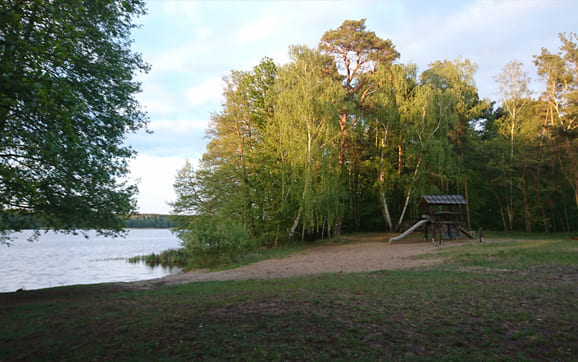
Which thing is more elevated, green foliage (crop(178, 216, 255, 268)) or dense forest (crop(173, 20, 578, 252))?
dense forest (crop(173, 20, 578, 252))

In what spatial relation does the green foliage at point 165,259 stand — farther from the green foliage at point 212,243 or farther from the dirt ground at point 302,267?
the dirt ground at point 302,267

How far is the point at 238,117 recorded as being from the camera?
29344 millimetres

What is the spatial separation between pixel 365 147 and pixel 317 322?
3033 cm

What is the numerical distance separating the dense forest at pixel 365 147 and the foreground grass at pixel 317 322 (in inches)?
503

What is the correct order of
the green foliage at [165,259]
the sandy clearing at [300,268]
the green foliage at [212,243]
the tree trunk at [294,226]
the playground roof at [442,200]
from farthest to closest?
1. the green foliage at [165,259]
2. the tree trunk at [294,226]
3. the playground roof at [442,200]
4. the green foliage at [212,243]
5. the sandy clearing at [300,268]

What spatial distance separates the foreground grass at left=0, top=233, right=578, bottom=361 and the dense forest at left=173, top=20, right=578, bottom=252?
12.8 meters

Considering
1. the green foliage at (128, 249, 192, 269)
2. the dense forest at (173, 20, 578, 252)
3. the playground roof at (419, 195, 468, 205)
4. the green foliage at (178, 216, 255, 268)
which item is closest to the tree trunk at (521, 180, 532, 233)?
the dense forest at (173, 20, 578, 252)

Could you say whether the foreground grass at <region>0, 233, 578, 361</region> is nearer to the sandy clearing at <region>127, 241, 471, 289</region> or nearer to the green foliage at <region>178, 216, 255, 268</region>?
the sandy clearing at <region>127, 241, 471, 289</region>

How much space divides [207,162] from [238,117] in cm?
453

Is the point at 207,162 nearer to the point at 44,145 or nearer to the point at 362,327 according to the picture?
the point at 44,145

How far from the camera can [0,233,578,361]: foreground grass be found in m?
4.86

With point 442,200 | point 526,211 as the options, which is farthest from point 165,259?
point 526,211

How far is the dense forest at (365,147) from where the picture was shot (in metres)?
26.7

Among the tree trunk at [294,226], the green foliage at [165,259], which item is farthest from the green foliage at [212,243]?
the green foliage at [165,259]
